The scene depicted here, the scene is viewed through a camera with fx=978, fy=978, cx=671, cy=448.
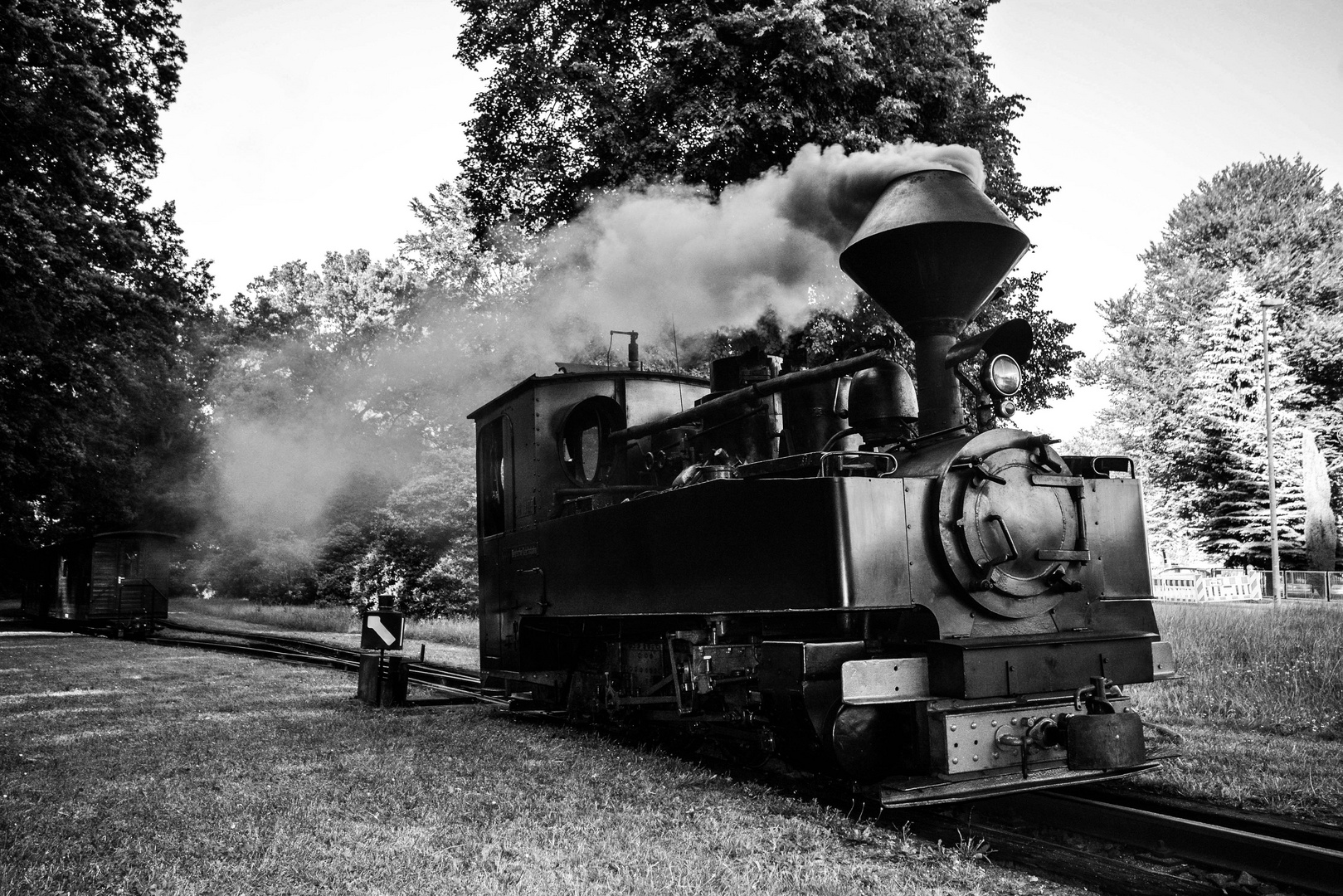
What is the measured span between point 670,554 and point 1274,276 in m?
36.7

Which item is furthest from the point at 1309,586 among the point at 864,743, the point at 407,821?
the point at 407,821

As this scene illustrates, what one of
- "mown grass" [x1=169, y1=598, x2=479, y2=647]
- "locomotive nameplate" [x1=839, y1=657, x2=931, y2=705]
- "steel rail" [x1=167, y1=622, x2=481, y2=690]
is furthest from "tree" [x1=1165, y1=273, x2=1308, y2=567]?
"locomotive nameplate" [x1=839, y1=657, x2=931, y2=705]

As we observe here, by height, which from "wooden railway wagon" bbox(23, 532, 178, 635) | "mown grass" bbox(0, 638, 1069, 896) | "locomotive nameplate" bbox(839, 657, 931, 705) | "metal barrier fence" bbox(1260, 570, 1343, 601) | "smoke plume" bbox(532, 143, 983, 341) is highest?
"smoke plume" bbox(532, 143, 983, 341)

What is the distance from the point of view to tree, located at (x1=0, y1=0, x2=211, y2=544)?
1305cm

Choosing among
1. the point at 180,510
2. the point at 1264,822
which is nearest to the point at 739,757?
the point at 1264,822

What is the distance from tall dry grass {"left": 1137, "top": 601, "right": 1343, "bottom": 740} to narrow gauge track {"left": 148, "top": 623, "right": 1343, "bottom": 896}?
274 centimetres

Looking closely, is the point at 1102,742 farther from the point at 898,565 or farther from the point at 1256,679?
the point at 1256,679

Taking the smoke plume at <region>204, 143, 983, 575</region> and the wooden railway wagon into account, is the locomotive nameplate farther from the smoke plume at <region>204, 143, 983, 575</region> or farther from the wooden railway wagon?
the wooden railway wagon

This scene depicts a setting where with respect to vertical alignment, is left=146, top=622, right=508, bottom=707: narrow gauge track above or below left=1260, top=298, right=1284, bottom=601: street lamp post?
below

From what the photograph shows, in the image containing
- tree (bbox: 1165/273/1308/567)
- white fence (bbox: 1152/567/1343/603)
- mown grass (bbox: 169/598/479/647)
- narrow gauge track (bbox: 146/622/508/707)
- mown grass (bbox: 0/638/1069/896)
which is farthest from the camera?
tree (bbox: 1165/273/1308/567)

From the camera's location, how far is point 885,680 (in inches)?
177

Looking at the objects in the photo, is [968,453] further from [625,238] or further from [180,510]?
[180,510]

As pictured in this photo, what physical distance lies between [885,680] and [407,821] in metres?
2.37

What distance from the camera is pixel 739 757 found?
6.12m
